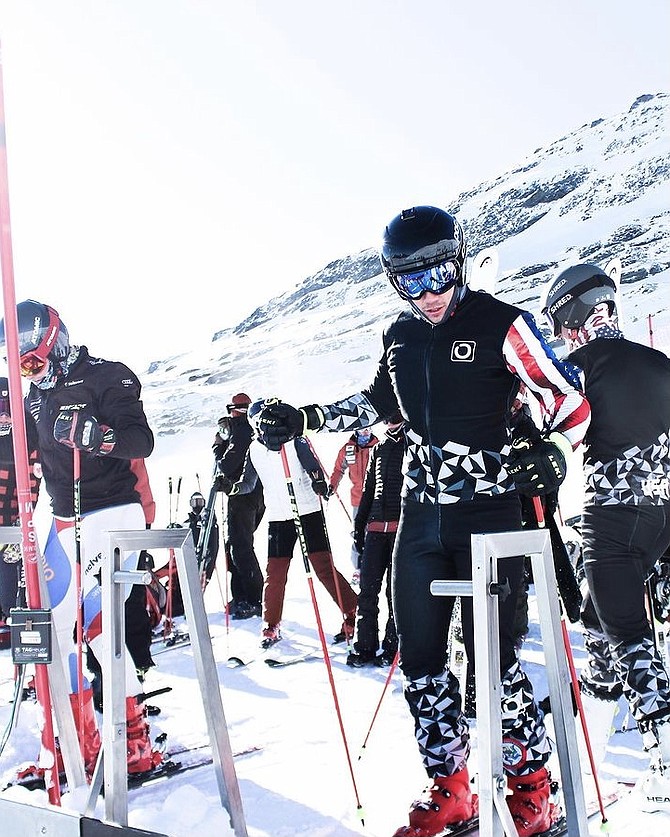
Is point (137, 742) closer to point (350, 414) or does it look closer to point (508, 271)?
point (350, 414)

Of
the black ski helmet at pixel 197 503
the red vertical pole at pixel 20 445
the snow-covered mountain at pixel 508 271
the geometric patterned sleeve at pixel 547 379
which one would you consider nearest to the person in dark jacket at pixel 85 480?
the red vertical pole at pixel 20 445

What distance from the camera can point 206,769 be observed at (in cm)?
394

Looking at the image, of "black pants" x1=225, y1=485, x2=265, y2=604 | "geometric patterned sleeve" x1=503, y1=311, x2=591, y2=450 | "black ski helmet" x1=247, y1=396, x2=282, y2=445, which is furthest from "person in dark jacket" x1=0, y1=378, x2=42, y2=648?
"geometric patterned sleeve" x1=503, y1=311, x2=591, y2=450

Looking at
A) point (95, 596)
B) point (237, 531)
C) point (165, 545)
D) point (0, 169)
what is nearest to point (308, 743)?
point (95, 596)

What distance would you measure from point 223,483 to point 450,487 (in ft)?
14.3

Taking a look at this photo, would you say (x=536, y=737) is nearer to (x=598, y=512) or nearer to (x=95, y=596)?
(x=598, y=512)

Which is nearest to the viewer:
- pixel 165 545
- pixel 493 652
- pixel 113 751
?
pixel 493 652

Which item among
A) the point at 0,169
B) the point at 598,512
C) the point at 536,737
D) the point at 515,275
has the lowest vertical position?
the point at 536,737

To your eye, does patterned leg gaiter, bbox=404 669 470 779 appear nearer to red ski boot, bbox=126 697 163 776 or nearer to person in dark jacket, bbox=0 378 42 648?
red ski boot, bbox=126 697 163 776

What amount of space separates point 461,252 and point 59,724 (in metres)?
2.35

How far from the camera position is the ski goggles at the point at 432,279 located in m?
2.89

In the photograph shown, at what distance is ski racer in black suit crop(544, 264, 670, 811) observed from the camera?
3393mm

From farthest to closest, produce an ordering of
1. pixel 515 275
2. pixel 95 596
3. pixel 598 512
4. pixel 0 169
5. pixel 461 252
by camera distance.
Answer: pixel 515 275 → pixel 95 596 → pixel 598 512 → pixel 461 252 → pixel 0 169

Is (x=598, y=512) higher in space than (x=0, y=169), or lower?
lower
